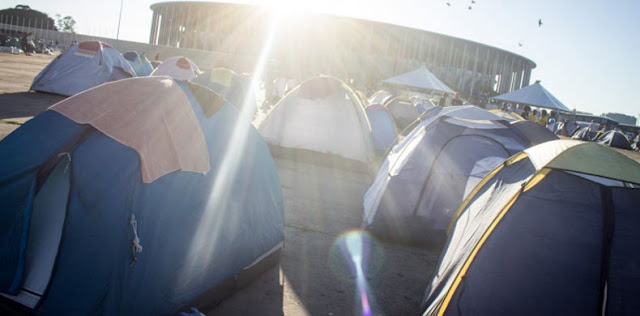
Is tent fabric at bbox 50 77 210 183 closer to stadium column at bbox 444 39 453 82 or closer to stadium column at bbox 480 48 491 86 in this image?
stadium column at bbox 444 39 453 82

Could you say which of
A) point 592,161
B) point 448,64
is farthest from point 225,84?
point 448,64

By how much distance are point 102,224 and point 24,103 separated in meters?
11.5

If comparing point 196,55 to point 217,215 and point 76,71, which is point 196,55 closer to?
point 76,71

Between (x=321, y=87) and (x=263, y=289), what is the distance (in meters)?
6.83

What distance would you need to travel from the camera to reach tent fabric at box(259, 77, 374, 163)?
10344 mm

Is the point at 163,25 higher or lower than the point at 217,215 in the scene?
higher

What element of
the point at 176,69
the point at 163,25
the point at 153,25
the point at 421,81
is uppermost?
the point at 153,25

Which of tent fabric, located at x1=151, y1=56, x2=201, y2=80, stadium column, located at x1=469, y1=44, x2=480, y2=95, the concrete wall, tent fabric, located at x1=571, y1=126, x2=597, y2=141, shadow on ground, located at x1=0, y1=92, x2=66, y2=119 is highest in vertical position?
stadium column, located at x1=469, y1=44, x2=480, y2=95

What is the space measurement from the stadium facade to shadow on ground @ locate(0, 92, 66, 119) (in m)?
56.4

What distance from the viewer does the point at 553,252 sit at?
135 inches

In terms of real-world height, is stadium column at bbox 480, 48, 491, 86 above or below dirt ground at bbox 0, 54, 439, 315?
above

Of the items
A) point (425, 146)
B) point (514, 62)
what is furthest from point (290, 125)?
point (514, 62)

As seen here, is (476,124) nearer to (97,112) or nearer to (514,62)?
(97,112)

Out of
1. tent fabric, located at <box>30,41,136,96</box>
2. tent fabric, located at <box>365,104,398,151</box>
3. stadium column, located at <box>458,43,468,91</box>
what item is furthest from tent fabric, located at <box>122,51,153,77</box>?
stadium column, located at <box>458,43,468,91</box>
